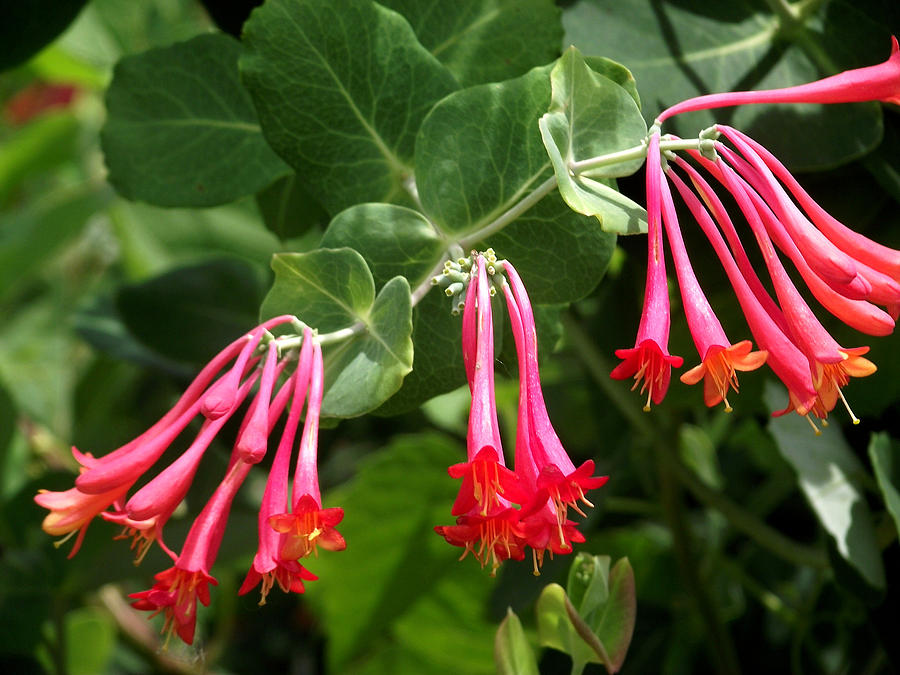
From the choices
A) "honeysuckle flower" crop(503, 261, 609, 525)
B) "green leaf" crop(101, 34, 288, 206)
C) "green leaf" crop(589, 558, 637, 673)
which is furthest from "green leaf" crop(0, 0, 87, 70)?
"green leaf" crop(589, 558, 637, 673)

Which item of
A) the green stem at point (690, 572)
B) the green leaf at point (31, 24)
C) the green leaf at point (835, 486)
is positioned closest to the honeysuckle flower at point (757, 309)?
the green leaf at point (835, 486)

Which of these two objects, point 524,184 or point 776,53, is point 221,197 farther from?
point 776,53

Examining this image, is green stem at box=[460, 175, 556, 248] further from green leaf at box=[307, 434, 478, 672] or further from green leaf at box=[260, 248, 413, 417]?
green leaf at box=[307, 434, 478, 672]

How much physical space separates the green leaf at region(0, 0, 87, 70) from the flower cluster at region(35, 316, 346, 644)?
1.19ft

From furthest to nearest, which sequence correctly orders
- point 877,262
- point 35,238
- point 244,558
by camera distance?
1. point 35,238
2. point 244,558
3. point 877,262

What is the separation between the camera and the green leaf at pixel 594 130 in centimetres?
47

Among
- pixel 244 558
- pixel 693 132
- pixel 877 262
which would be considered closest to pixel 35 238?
pixel 244 558

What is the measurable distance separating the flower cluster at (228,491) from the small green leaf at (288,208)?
0.23m

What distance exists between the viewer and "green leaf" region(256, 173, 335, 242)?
72cm

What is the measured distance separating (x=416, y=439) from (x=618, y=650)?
1.68 ft

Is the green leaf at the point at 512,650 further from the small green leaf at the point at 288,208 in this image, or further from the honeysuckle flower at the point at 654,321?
the small green leaf at the point at 288,208

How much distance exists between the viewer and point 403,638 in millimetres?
1116

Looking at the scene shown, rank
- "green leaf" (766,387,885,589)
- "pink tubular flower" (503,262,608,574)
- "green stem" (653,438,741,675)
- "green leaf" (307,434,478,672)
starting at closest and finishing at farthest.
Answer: "pink tubular flower" (503,262,608,574), "green leaf" (766,387,885,589), "green stem" (653,438,741,675), "green leaf" (307,434,478,672)

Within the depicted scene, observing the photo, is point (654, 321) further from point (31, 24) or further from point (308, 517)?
point (31, 24)
